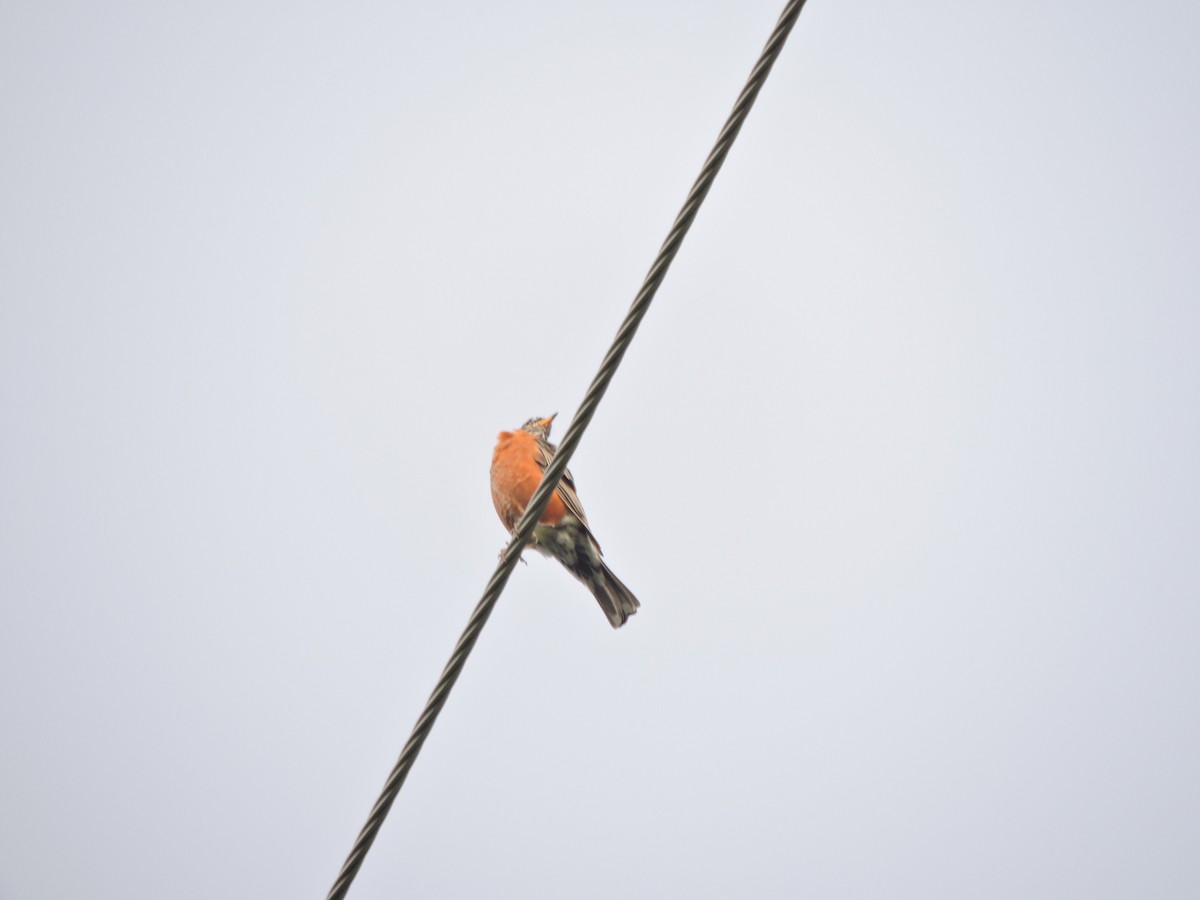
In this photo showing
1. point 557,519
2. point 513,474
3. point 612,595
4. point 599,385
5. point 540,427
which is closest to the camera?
point 599,385

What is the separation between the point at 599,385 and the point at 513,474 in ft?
11.8

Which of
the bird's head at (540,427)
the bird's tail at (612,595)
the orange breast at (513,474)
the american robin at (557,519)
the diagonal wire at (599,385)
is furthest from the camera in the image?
the bird's head at (540,427)

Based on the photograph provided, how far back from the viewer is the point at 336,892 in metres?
2.54

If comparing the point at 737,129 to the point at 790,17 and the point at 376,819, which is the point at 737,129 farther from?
the point at 376,819

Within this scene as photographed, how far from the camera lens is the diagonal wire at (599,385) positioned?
7.99 feet

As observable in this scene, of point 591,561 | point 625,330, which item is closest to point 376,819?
point 625,330

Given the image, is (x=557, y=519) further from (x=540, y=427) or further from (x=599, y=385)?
(x=599, y=385)

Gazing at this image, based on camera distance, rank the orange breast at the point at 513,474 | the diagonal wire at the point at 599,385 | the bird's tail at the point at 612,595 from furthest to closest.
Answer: the orange breast at the point at 513,474 → the bird's tail at the point at 612,595 → the diagonal wire at the point at 599,385

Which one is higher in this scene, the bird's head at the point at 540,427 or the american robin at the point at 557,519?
the bird's head at the point at 540,427

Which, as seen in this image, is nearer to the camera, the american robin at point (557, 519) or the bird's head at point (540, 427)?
the american robin at point (557, 519)

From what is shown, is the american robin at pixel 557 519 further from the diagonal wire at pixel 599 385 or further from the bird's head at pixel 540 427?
the diagonal wire at pixel 599 385

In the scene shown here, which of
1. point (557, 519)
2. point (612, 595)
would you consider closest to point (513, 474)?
point (557, 519)

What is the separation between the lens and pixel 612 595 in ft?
19.7

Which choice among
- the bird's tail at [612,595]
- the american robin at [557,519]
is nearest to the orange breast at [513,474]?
the american robin at [557,519]
